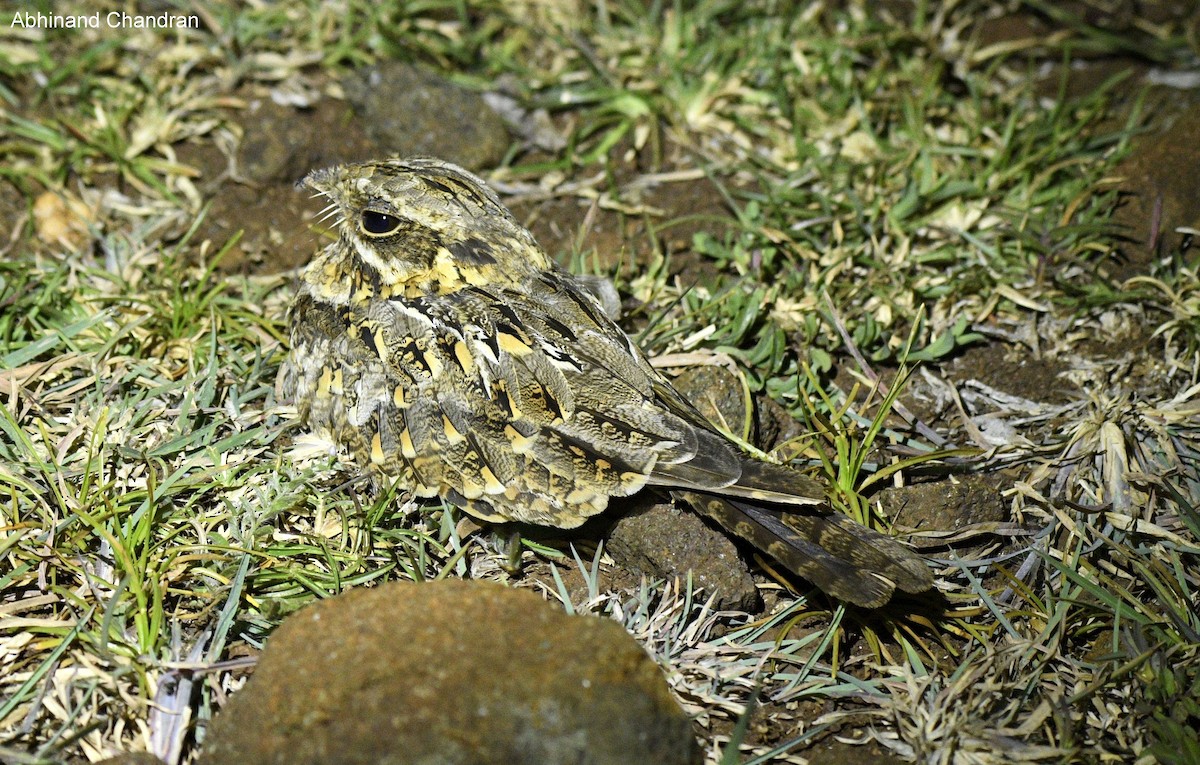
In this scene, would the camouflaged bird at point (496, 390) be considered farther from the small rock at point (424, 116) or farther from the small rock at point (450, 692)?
the small rock at point (424, 116)

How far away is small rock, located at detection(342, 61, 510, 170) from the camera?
4.59 metres

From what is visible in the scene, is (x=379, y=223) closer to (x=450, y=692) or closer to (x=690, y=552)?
(x=690, y=552)

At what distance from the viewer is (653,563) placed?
3.14m

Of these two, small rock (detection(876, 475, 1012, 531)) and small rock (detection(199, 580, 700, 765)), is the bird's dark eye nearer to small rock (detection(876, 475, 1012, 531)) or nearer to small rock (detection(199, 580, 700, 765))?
small rock (detection(199, 580, 700, 765))

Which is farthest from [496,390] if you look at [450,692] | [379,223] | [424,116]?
[424,116]

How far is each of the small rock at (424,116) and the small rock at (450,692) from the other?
2.59 meters

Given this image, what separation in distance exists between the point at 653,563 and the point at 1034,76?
350 cm

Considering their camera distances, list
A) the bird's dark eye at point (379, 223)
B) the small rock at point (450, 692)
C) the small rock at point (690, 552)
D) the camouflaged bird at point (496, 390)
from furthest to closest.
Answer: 1. the bird's dark eye at point (379, 223)
2. the small rock at point (690, 552)
3. the camouflaged bird at point (496, 390)
4. the small rock at point (450, 692)

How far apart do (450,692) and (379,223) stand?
162cm

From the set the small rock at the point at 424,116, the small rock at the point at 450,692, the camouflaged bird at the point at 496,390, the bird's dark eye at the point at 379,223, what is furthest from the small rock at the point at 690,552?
the small rock at the point at 424,116

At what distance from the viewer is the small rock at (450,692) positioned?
89.5 inches

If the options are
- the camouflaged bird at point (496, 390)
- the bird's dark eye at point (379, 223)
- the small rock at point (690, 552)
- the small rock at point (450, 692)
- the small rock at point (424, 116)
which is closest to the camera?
the small rock at point (450, 692)

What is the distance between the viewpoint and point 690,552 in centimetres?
312

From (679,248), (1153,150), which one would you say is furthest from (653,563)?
(1153,150)
